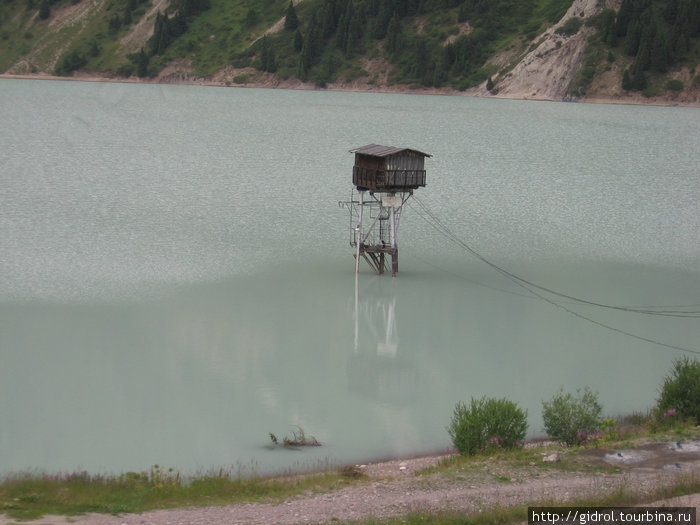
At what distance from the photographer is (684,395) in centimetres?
2850

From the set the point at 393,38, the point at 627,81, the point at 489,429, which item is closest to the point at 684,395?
the point at 489,429

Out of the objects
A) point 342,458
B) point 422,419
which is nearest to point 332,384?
point 422,419

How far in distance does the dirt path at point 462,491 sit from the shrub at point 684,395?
3.58 meters

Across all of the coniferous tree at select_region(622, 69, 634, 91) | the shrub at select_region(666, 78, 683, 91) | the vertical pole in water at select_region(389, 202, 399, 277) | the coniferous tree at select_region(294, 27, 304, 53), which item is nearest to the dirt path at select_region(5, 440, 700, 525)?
the vertical pole in water at select_region(389, 202, 399, 277)

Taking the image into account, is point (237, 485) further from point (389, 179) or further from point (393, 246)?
point (393, 246)

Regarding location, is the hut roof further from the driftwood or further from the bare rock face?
the bare rock face

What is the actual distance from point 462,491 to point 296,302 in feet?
72.4

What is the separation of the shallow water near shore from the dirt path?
481 centimetres

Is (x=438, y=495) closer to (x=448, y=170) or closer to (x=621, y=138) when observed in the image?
(x=448, y=170)

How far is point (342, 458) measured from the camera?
88.6 feet

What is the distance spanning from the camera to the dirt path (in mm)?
19969

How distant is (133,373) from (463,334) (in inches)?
506

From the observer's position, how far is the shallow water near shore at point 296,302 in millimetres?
29344

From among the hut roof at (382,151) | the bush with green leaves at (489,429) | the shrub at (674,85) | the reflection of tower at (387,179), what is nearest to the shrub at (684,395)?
the bush with green leaves at (489,429)
